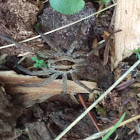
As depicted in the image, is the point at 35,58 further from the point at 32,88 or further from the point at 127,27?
the point at 127,27

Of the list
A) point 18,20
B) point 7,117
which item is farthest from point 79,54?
point 7,117

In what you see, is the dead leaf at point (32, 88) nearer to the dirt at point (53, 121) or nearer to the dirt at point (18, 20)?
the dirt at point (53, 121)

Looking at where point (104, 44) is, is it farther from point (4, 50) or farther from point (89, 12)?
point (4, 50)

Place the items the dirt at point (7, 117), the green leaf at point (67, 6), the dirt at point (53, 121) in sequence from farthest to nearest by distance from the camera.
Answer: the dirt at point (53, 121) < the dirt at point (7, 117) < the green leaf at point (67, 6)

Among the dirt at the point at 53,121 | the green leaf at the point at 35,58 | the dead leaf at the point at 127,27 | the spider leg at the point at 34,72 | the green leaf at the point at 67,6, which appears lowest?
the dirt at the point at 53,121

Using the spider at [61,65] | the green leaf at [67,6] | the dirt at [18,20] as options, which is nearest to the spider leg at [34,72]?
the spider at [61,65]

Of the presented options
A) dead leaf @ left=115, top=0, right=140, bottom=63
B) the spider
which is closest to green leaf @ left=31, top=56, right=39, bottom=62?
the spider
